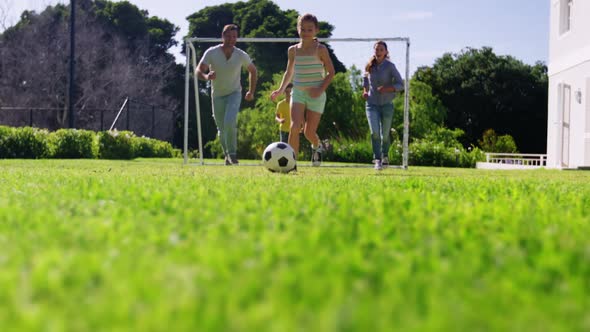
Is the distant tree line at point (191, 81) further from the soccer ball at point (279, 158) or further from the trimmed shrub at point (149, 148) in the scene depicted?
the soccer ball at point (279, 158)

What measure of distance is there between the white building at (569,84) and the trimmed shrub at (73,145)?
37.8 ft

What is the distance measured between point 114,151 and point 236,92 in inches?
329

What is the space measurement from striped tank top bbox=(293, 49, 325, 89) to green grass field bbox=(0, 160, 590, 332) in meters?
5.97

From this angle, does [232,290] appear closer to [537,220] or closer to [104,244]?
[104,244]

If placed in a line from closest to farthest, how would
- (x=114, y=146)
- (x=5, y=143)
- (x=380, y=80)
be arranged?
(x=380, y=80)
(x=5, y=143)
(x=114, y=146)

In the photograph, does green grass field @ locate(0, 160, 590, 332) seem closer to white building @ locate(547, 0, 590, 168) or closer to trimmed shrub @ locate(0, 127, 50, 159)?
white building @ locate(547, 0, 590, 168)

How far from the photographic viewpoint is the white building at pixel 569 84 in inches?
642

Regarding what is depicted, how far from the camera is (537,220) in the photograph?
3.13m

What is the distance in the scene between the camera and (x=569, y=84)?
17531mm

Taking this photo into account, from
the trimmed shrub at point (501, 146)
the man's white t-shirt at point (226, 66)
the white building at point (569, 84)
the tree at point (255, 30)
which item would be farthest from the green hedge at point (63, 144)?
the trimmed shrub at point (501, 146)

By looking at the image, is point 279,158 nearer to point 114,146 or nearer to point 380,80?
point 380,80

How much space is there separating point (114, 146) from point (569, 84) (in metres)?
11.3

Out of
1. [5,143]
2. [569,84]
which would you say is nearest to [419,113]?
[569,84]

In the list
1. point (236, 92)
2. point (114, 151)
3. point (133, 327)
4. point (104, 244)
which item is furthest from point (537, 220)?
point (114, 151)
